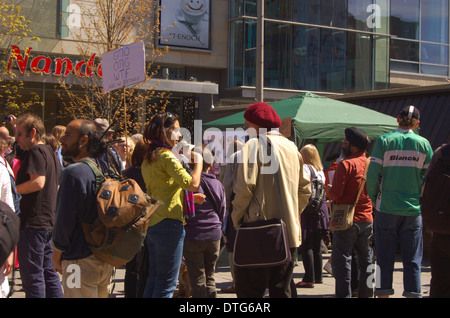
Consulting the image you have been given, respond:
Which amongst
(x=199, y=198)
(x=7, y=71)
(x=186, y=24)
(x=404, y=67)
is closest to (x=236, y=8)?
(x=186, y=24)

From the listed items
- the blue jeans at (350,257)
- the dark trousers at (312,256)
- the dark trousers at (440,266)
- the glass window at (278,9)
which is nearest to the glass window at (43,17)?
the glass window at (278,9)

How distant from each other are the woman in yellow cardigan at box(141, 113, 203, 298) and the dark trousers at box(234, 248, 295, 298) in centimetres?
77

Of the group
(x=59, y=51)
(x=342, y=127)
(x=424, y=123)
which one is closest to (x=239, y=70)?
(x=59, y=51)

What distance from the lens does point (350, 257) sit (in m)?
6.43

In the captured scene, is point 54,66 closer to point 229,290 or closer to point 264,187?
point 229,290

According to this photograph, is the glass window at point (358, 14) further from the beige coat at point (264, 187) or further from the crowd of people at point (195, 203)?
the beige coat at point (264, 187)

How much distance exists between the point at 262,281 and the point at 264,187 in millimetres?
706

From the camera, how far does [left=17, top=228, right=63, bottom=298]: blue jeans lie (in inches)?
213

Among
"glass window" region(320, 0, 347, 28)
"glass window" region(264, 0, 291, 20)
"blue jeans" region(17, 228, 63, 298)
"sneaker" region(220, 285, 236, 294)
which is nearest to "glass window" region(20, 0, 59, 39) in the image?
"glass window" region(264, 0, 291, 20)

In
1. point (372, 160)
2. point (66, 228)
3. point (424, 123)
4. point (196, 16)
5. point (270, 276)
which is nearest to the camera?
point (66, 228)

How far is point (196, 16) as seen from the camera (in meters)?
24.0

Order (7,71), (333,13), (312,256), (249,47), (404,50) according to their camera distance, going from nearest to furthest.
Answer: (312,256) → (7,71) → (249,47) → (333,13) → (404,50)
